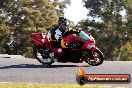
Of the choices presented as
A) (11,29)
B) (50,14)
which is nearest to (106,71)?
(11,29)

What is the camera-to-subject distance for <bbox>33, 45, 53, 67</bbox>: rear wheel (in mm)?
13653

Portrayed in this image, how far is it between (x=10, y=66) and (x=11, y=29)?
110 ft

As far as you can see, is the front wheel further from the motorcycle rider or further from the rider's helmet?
the rider's helmet

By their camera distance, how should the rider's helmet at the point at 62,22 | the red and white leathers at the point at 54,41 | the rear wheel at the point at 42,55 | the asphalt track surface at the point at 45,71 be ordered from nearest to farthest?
the asphalt track surface at the point at 45,71, the rider's helmet at the point at 62,22, the red and white leathers at the point at 54,41, the rear wheel at the point at 42,55

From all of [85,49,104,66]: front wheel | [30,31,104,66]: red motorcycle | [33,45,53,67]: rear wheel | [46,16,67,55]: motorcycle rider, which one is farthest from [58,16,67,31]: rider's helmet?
[85,49,104,66]: front wheel

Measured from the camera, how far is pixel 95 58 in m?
13.4

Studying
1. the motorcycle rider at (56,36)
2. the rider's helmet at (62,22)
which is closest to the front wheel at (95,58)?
the motorcycle rider at (56,36)

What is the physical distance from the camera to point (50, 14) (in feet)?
163

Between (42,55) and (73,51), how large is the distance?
3.20ft

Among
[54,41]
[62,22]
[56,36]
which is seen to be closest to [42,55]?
[54,41]

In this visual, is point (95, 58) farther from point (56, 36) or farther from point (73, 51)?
point (56, 36)

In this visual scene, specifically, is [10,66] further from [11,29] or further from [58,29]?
[11,29]

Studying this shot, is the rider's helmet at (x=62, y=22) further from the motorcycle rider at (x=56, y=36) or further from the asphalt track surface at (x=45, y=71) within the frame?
the asphalt track surface at (x=45, y=71)

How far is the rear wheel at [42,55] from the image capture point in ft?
44.8
